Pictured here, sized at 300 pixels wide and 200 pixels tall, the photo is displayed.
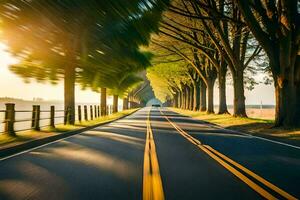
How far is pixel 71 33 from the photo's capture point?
23.5 metres

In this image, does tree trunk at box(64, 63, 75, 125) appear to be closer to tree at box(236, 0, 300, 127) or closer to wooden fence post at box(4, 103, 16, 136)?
wooden fence post at box(4, 103, 16, 136)

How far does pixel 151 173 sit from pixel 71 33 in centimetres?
1700

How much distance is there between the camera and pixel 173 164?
30.3 ft

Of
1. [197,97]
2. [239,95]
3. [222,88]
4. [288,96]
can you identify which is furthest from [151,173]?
[197,97]

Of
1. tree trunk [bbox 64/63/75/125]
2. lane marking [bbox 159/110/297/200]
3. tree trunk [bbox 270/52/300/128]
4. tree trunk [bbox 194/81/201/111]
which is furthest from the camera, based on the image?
tree trunk [bbox 194/81/201/111]

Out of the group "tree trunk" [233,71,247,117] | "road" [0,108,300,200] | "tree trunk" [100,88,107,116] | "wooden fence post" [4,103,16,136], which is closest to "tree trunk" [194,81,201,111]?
"tree trunk" [100,88,107,116]

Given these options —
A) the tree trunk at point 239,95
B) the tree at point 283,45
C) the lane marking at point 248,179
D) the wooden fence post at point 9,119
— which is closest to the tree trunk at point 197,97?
the tree trunk at point 239,95

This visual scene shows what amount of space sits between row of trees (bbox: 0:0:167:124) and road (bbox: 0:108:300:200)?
916 centimetres

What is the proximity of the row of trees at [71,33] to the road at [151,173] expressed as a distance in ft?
30.0

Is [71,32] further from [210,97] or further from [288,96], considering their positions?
[210,97]

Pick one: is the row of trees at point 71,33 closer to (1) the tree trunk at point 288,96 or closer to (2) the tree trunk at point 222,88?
(1) the tree trunk at point 288,96

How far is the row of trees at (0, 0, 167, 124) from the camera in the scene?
63.1ft

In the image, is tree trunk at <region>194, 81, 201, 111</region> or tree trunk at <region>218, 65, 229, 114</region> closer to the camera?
tree trunk at <region>218, 65, 229, 114</region>

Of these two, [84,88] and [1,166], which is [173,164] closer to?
[1,166]
